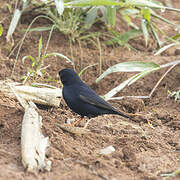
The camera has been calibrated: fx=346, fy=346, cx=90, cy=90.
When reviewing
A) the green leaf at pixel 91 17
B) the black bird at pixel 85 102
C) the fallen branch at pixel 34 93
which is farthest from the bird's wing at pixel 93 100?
the green leaf at pixel 91 17

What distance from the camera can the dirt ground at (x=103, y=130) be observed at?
2449 millimetres

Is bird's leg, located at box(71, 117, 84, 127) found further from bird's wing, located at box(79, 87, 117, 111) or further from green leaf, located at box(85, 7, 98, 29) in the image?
green leaf, located at box(85, 7, 98, 29)

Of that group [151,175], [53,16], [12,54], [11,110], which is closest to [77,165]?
[151,175]

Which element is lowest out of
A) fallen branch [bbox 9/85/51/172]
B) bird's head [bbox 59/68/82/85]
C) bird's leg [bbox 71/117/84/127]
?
bird's leg [bbox 71/117/84/127]

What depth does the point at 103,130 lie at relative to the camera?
3.31m

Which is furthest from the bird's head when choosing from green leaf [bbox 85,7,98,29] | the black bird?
green leaf [bbox 85,7,98,29]

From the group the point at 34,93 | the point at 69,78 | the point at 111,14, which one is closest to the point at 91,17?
the point at 111,14

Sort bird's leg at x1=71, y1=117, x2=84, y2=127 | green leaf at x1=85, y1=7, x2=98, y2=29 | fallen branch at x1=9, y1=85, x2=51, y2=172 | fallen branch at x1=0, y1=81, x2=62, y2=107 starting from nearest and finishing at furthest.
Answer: fallen branch at x1=9, y1=85, x2=51, y2=172
bird's leg at x1=71, y1=117, x2=84, y2=127
fallen branch at x1=0, y1=81, x2=62, y2=107
green leaf at x1=85, y1=7, x2=98, y2=29

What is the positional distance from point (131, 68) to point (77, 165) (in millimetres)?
2101

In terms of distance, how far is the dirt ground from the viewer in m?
2.45

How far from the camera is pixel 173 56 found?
17.2 feet

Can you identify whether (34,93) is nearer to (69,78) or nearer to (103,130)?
(69,78)

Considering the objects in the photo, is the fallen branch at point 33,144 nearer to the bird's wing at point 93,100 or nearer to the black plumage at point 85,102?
the black plumage at point 85,102

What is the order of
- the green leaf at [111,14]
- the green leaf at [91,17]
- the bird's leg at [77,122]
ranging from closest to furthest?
1. the bird's leg at [77,122]
2. the green leaf at [111,14]
3. the green leaf at [91,17]
